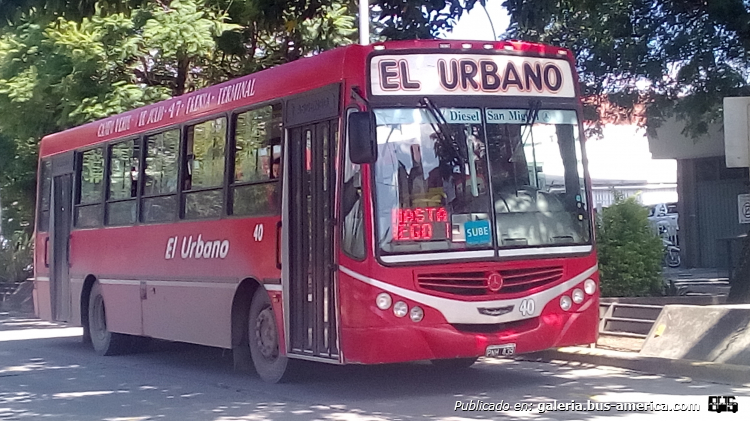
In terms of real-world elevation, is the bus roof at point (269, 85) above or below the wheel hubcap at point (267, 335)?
above

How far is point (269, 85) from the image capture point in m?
11.3

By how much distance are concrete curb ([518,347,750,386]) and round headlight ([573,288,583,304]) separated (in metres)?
1.50

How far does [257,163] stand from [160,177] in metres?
2.59

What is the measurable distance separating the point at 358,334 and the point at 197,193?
384cm

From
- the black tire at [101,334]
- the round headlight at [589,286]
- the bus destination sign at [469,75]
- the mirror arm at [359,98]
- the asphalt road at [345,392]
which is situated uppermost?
the bus destination sign at [469,75]

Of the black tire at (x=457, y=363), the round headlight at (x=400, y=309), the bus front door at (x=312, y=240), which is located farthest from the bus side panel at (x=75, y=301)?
the round headlight at (x=400, y=309)

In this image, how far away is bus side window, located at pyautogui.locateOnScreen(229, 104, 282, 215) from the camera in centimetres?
1100

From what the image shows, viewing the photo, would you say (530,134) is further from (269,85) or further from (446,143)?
(269,85)

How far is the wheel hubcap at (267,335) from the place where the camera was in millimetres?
11203

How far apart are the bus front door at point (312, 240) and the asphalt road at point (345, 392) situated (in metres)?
0.63

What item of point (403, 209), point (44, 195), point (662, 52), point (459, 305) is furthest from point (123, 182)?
Answer: point (662, 52)

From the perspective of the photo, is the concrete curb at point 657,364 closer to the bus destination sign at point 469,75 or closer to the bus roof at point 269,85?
the bus destination sign at point 469,75

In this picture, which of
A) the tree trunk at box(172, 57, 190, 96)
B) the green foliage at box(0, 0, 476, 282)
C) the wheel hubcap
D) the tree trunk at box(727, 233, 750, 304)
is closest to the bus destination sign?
the wheel hubcap

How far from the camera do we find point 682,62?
1623cm
